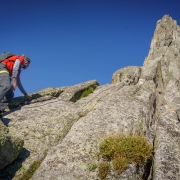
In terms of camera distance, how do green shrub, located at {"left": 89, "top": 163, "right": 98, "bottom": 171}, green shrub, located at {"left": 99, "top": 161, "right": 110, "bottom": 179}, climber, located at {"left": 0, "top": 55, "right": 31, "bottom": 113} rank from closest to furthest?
green shrub, located at {"left": 99, "top": 161, "right": 110, "bottom": 179} < green shrub, located at {"left": 89, "top": 163, "right": 98, "bottom": 171} < climber, located at {"left": 0, "top": 55, "right": 31, "bottom": 113}

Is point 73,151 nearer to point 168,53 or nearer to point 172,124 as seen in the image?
point 172,124

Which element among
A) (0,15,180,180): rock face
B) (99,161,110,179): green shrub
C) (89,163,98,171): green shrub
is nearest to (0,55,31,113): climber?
(0,15,180,180): rock face

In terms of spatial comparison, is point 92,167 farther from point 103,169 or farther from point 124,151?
point 124,151

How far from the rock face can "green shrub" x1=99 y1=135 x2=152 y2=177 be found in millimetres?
409

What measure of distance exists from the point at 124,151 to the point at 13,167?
22.7ft

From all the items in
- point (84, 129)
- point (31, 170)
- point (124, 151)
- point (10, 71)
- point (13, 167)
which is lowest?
point (13, 167)

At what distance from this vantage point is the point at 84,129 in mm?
16062

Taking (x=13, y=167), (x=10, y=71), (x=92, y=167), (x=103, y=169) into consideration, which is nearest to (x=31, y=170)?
(x=13, y=167)

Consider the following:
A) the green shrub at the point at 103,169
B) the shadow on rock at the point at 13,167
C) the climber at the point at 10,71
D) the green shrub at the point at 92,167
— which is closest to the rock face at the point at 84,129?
the shadow on rock at the point at 13,167

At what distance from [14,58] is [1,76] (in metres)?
2.22

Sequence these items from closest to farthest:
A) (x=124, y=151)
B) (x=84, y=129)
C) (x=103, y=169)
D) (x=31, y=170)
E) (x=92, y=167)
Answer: (x=103, y=169) → (x=92, y=167) → (x=31, y=170) → (x=124, y=151) → (x=84, y=129)

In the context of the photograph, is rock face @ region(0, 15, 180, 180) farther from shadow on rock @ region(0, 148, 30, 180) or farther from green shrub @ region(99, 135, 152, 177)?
green shrub @ region(99, 135, 152, 177)

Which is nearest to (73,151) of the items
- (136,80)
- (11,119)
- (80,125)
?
(80,125)

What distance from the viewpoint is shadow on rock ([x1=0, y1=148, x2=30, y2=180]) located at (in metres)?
12.8
